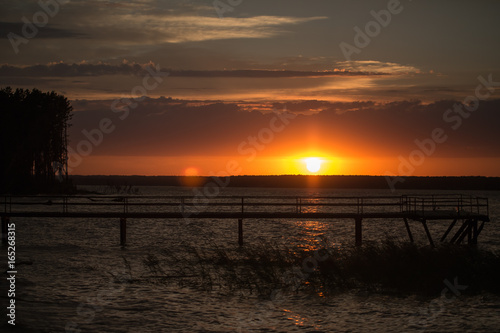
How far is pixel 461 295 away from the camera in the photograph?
21.3 meters

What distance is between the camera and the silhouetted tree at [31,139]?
8925 cm

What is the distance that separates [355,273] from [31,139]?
76226 millimetres

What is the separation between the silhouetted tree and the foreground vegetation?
2747 inches

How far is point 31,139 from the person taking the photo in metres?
89.8

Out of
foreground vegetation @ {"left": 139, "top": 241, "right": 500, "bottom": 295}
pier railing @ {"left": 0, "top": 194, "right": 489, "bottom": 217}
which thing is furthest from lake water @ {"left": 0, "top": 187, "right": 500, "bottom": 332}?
pier railing @ {"left": 0, "top": 194, "right": 489, "bottom": 217}

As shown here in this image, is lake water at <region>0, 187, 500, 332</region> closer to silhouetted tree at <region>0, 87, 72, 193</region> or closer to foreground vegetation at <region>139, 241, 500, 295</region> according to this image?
foreground vegetation at <region>139, 241, 500, 295</region>

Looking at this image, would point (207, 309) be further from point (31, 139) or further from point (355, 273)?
point (31, 139)

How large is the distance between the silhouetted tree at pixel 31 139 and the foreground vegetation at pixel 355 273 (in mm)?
69780

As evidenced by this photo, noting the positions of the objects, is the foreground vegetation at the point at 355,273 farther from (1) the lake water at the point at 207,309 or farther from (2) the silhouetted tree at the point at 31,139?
(2) the silhouetted tree at the point at 31,139

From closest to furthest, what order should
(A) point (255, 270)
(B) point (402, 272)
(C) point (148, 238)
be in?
1. (B) point (402, 272)
2. (A) point (255, 270)
3. (C) point (148, 238)

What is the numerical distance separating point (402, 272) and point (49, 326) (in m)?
13.7

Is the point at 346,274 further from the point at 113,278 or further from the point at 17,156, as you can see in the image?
the point at 17,156

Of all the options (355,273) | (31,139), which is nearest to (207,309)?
(355,273)

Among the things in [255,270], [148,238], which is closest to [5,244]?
[148,238]
